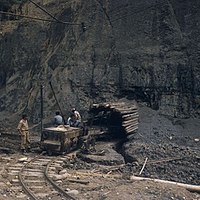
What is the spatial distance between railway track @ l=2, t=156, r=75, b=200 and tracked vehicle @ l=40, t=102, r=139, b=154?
2.76 ft

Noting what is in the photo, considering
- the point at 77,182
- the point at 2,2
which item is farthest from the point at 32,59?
the point at 77,182

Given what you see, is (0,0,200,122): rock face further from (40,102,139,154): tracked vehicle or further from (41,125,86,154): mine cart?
(41,125,86,154): mine cart

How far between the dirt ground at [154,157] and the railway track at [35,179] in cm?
48

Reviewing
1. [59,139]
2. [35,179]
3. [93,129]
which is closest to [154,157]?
[59,139]

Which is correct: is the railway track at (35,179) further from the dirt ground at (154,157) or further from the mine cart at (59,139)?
the mine cart at (59,139)

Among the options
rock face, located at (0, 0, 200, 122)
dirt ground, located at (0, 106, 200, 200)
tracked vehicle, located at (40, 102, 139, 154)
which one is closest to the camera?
dirt ground, located at (0, 106, 200, 200)

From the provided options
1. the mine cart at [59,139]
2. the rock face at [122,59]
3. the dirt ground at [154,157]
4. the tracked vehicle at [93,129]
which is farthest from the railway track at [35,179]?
the rock face at [122,59]

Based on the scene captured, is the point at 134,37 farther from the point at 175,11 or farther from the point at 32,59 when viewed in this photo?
the point at 32,59

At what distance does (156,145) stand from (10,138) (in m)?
7.10

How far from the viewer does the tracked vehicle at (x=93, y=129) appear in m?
17.7

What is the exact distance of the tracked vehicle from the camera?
58.0 feet

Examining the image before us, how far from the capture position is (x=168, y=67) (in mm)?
25172

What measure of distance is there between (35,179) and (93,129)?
23.2 ft

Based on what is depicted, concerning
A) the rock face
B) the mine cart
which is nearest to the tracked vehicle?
the mine cart
